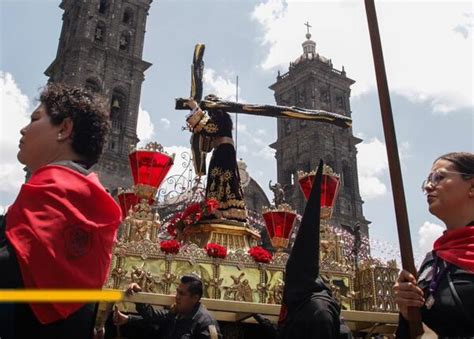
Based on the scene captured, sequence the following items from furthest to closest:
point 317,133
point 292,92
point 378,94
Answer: point 292,92, point 317,133, point 378,94

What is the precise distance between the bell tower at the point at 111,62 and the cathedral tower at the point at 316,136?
13160mm

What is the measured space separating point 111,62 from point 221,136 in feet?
71.7

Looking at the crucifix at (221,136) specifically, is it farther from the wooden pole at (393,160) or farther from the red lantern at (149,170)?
the wooden pole at (393,160)

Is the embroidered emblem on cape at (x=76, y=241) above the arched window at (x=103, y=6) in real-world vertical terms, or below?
below

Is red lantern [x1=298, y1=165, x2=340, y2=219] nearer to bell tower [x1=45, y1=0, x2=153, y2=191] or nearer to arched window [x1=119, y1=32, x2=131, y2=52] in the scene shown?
bell tower [x1=45, y1=0, x2=153, y2=191]

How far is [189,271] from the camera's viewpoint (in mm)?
6645

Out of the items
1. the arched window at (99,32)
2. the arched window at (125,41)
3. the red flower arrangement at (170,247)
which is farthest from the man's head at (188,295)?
the arched window at (125,41)

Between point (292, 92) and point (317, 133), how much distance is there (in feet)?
16.2

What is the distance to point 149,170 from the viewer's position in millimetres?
7480

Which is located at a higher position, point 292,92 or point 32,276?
point 292,92

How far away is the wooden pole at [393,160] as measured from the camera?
2178 mm

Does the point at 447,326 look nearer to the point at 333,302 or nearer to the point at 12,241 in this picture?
the point at 333,302

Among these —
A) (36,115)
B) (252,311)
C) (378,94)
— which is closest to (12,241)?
(36,115)

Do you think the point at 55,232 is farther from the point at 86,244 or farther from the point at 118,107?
the point at 118,107
